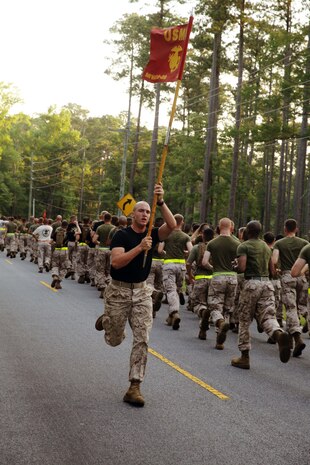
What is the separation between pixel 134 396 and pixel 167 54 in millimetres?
4066

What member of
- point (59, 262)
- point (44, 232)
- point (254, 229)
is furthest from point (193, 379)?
Answer: point (44, 232)

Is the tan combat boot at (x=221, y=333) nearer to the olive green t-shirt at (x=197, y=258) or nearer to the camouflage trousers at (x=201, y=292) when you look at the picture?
the camouflage trousers at (x=201, y=292)

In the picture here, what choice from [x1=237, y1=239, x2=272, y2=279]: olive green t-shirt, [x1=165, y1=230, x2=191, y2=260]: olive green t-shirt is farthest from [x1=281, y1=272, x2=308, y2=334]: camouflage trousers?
[x1=165, y1=230, x2=191, y2=260]: olive green t-shirt

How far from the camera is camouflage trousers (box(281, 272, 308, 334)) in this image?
469 inches

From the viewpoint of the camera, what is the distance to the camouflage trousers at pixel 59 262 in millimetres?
21161

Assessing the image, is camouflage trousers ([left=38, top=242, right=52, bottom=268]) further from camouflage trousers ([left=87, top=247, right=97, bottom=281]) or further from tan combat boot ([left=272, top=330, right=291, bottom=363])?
tan combat boot ([left=272, top=330, right=291, bottom=363])

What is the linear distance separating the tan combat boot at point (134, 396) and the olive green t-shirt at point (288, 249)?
6061mm

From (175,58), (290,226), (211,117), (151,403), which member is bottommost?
(151,403)

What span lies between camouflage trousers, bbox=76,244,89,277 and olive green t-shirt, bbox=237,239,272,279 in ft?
46.0

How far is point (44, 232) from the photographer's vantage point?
2675cm

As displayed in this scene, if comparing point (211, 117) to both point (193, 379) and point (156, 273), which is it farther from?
point (193, 379)

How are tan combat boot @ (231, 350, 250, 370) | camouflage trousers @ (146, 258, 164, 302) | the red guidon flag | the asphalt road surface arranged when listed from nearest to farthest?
the asphalt road surface
the red guidon flag
tan combat boot @ (231, 350, 250, 370)
camouflage trousers @ (146, 258, 164, 302)

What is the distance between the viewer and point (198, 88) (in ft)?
210

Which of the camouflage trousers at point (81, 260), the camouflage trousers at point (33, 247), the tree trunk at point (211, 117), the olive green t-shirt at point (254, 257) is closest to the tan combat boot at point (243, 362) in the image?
the olive green t-shirt at point (254, 257)
